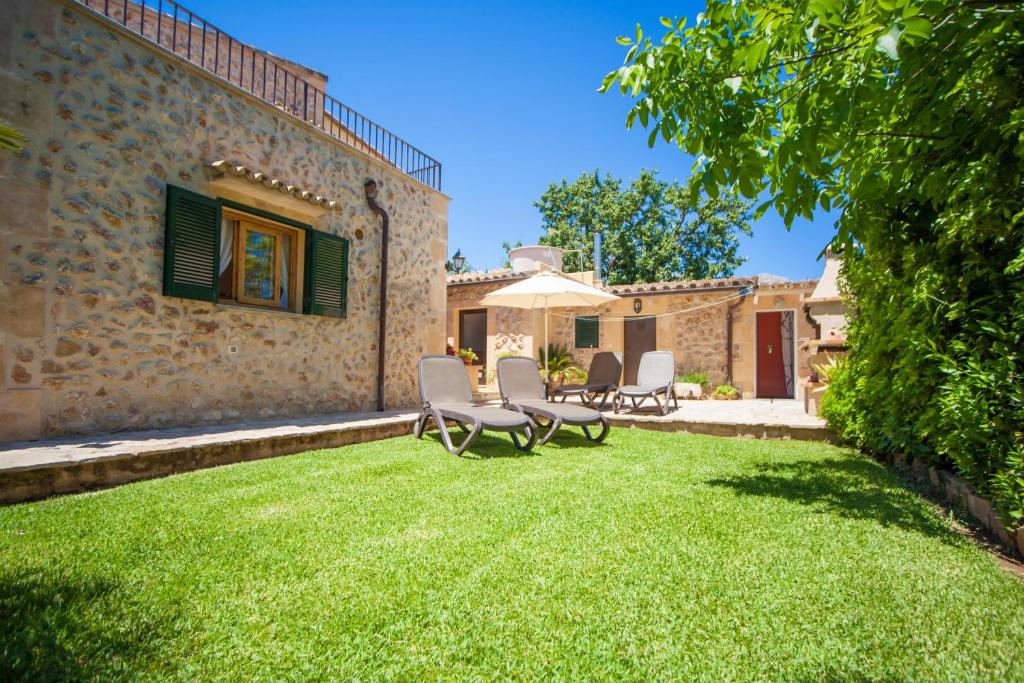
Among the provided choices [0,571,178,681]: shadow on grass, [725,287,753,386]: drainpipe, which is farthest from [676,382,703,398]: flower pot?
[0,571,178,681]: shadow on grass

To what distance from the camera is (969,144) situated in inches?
114

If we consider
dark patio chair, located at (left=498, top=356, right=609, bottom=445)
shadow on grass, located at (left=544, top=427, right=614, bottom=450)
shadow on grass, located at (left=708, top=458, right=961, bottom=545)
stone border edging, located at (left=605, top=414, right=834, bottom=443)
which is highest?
dark patio chair, located at (left=498, top=356, right=609, bottom=445)

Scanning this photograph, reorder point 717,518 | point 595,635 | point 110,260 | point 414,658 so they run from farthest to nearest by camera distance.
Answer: point 110,260 → point 717,518 → point 595,635 → point 414,658

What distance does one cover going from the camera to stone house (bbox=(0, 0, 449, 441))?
4199mm

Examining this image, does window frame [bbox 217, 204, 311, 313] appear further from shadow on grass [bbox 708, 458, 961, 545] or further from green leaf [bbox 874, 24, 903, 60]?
green leaf [bbox 874, 24, 903, 60]

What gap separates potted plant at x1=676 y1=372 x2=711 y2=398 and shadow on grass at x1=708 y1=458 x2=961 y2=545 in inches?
290

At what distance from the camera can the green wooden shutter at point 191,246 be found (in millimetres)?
5102

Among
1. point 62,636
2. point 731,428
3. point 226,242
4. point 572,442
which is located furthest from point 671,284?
point 62,636

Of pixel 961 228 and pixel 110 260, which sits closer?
pixel 961 228

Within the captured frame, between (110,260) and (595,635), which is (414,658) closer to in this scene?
(595,635)

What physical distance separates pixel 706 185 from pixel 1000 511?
2.25 metres

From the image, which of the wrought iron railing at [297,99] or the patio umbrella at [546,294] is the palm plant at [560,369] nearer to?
the patio umbrella at [546,294]

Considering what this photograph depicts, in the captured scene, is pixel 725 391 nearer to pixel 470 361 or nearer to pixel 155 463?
pixel 470 361

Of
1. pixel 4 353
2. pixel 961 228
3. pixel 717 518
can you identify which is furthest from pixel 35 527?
pixel 961 228
